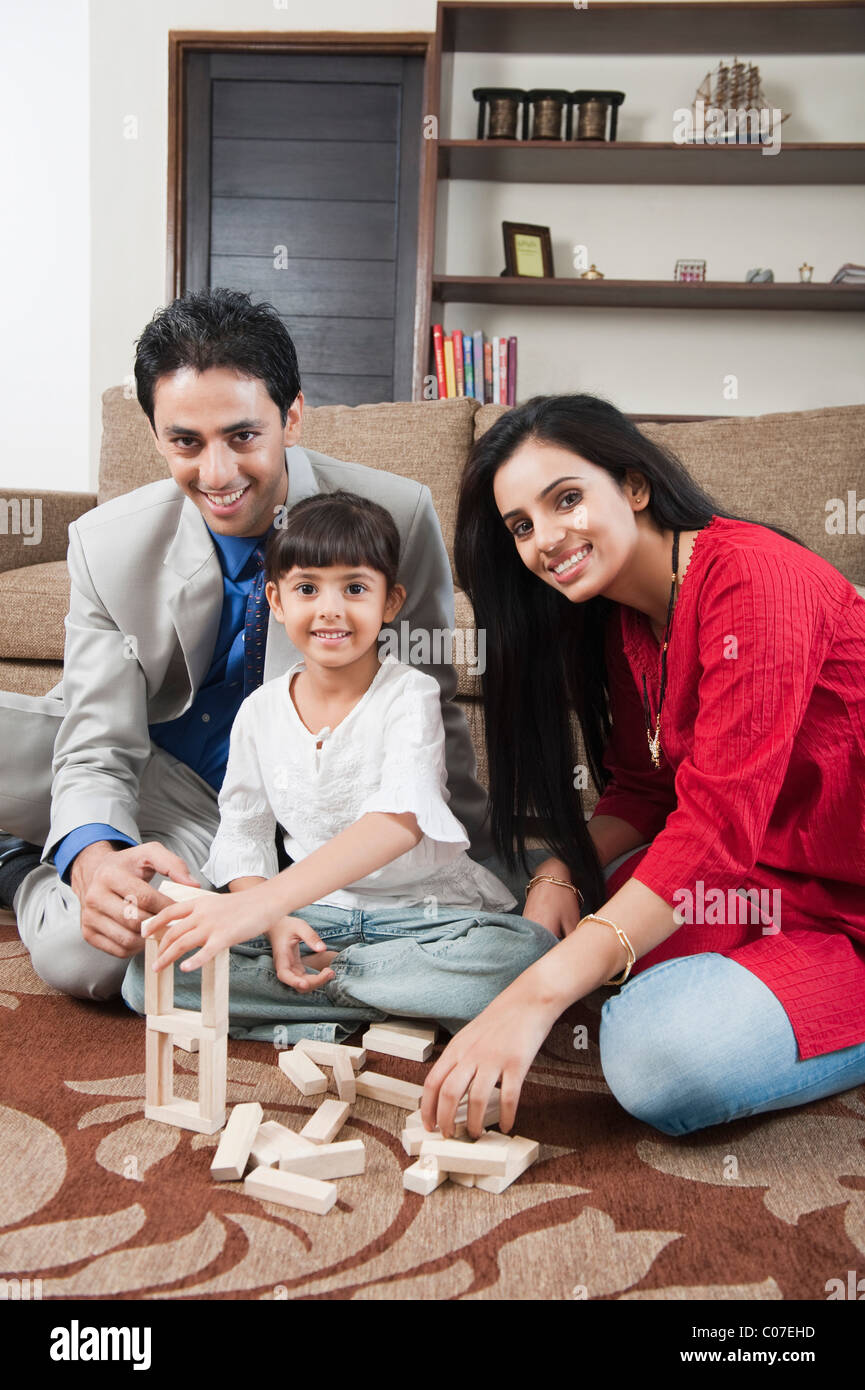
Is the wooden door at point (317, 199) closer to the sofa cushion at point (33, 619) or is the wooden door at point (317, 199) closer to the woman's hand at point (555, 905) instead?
the sofa cushion at point (33, 619)

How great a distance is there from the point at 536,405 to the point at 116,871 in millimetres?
746

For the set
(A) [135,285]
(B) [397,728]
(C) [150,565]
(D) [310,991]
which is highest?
(A) [135,285]

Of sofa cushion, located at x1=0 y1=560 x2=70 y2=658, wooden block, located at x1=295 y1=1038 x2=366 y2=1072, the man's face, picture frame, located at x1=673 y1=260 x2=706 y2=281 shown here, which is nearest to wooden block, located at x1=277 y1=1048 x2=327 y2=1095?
wooden block, located at x1=295 y1=1038 x2=366 y2=1072

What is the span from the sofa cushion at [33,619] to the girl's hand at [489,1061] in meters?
1.64

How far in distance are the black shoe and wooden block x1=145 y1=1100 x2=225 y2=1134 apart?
0.65m

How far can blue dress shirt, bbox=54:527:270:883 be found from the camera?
1.60 meters

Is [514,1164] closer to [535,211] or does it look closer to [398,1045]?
[398,1045]

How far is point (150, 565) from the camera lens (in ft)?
5.15

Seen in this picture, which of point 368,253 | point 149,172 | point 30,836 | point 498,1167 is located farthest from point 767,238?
point 498,1167

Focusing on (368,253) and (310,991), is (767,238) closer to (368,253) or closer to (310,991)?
(368,253)

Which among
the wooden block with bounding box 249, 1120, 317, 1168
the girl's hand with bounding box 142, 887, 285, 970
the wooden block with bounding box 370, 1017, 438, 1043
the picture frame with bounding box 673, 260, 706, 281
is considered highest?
the picture frame with bounding box 673, 260, 706, 281

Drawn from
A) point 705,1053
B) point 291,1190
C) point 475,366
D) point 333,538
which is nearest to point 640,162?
point 475,366

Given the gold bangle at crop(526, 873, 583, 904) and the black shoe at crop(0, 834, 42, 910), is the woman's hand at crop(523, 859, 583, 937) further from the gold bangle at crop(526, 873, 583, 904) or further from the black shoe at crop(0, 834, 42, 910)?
the black shoe at crop(0, 834, 42, 910)

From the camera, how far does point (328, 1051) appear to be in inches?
48.6
